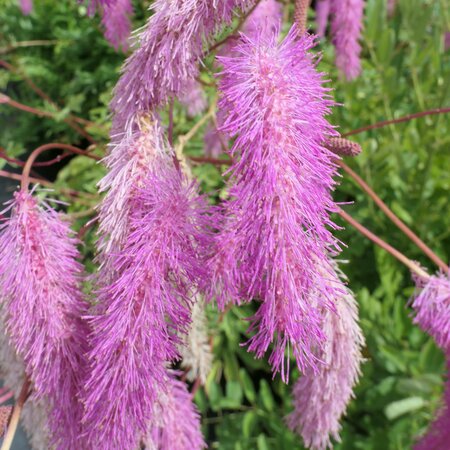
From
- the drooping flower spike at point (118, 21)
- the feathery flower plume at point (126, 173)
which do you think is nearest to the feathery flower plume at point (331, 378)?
the feathery flower plume at point (126, 173)

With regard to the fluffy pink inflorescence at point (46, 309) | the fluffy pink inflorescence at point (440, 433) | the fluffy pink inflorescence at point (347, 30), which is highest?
the fluffy pink inflorescence at point (347, 30)

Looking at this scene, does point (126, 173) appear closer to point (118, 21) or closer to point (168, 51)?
point (168, 51)

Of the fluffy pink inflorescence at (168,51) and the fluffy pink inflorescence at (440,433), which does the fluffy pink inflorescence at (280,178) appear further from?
the fluffy pink inflorescence at (440,433)

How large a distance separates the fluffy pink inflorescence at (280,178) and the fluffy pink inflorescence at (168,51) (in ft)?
0.11

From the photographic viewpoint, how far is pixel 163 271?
35cm

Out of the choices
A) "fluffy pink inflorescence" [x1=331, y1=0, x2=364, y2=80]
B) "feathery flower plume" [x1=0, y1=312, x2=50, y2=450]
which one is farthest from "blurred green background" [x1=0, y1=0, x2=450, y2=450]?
"feathery flower plume" [x1=0, y1=312, x2=50, y2=450]

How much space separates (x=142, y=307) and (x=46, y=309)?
86mm

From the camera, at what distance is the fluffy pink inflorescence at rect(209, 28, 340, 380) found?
1.02 ft

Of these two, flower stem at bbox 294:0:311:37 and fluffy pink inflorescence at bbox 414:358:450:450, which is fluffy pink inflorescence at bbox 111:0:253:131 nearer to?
flower stem at bbox 294:0:311:37

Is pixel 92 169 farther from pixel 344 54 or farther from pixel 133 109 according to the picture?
pixel 133 109

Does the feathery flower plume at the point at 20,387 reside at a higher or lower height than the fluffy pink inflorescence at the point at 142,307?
lower

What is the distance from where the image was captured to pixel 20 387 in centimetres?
48

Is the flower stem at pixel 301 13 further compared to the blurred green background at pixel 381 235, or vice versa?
the blurred green background at pixel 381 235

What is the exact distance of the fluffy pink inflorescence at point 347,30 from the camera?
26.4 inches
